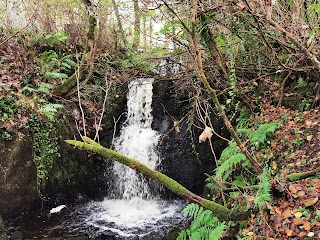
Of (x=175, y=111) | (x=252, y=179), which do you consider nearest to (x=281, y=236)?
(x=252, y=179)

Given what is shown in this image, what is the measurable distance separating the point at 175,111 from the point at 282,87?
4305 millimetres

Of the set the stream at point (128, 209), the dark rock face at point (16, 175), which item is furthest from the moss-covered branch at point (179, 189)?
the dark rock face at point (16, 175)

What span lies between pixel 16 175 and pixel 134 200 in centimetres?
338

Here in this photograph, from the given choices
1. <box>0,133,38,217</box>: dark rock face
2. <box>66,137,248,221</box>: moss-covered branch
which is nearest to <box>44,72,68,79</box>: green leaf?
<box>0,133,38,217</box>: dark rock face

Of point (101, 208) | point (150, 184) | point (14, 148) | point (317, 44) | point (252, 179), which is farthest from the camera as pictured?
point (150, 184)

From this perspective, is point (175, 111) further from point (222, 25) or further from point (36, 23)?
point (36, 23)

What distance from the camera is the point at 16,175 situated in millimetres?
7055

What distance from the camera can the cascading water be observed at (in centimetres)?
672

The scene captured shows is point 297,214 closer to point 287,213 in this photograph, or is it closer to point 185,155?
point 287,213

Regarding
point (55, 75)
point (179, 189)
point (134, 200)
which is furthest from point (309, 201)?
point (55, 75)

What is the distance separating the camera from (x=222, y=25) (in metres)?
5.88

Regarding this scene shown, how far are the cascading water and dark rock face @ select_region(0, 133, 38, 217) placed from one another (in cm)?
150

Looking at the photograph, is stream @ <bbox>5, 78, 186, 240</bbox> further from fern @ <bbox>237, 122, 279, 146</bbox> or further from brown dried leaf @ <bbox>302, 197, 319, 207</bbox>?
brown dried leaf @ <bbox>302, 197, 319, 207</bbox>

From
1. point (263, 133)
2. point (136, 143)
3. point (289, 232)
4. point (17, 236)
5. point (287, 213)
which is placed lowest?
point (17, 236)
